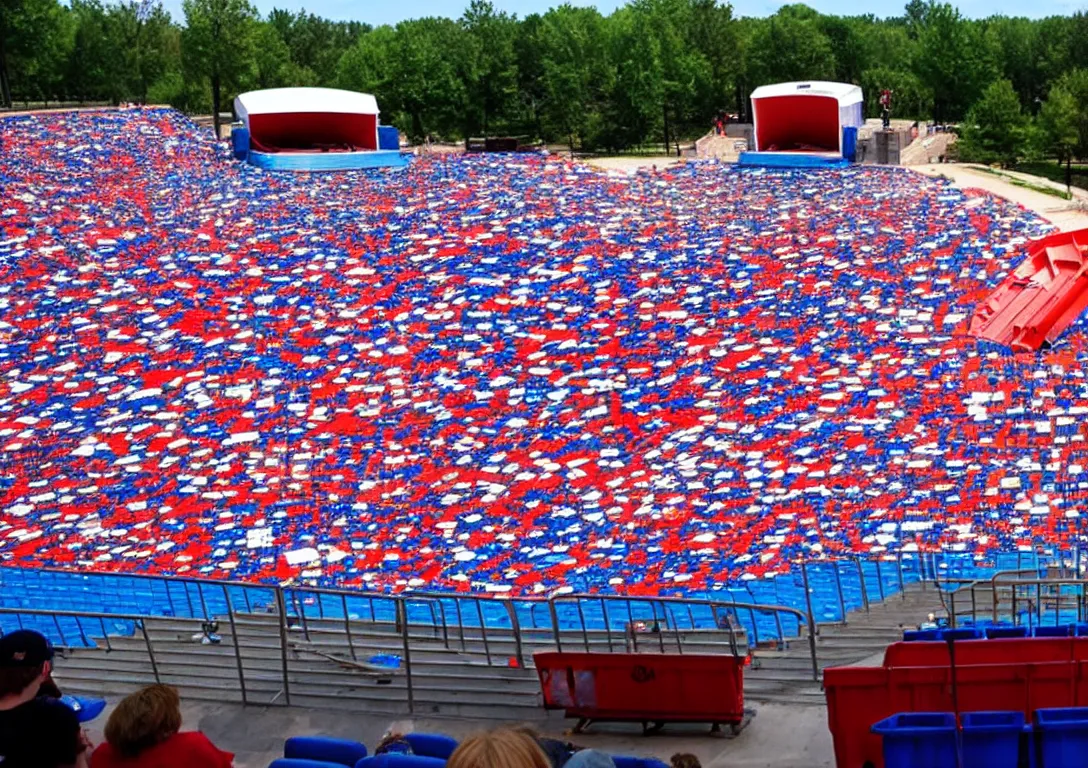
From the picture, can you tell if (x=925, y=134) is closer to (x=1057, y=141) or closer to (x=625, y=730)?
(x=1057, y=141)

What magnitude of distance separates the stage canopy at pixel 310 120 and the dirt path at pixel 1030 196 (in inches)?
592

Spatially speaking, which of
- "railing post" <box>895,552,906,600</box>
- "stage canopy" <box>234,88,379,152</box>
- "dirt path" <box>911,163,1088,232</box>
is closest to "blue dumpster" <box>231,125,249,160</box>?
"stage canopy" <box>234,88,379,152</box>

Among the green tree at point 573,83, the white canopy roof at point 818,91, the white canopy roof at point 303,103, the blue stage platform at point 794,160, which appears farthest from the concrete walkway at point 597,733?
the green tree at point 573,83

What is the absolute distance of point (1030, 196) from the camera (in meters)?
40.4

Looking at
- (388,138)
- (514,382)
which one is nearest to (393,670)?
(514,382)

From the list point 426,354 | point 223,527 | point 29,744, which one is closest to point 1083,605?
point 29,744

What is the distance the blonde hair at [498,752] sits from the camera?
399 cm

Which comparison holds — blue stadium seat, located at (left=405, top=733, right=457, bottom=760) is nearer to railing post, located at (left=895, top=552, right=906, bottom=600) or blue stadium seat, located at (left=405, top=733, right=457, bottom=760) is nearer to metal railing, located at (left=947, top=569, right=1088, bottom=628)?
metal railing, located at (left=947, top=569, right=1088, bottom=628)

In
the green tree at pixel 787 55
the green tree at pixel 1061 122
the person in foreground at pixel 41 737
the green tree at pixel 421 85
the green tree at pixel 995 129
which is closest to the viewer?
the person in foreground at pixel 41 737

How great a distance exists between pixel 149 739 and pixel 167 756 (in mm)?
126

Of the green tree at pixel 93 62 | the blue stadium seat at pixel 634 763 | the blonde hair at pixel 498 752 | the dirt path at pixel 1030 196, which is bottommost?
the dirt path at pixel 1030 196

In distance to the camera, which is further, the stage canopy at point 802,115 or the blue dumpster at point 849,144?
the stage canopy at point 802,115

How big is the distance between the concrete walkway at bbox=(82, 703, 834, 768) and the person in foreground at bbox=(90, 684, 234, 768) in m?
2.06

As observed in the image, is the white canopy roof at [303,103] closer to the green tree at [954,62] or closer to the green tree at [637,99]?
the green tree at [637,99]
